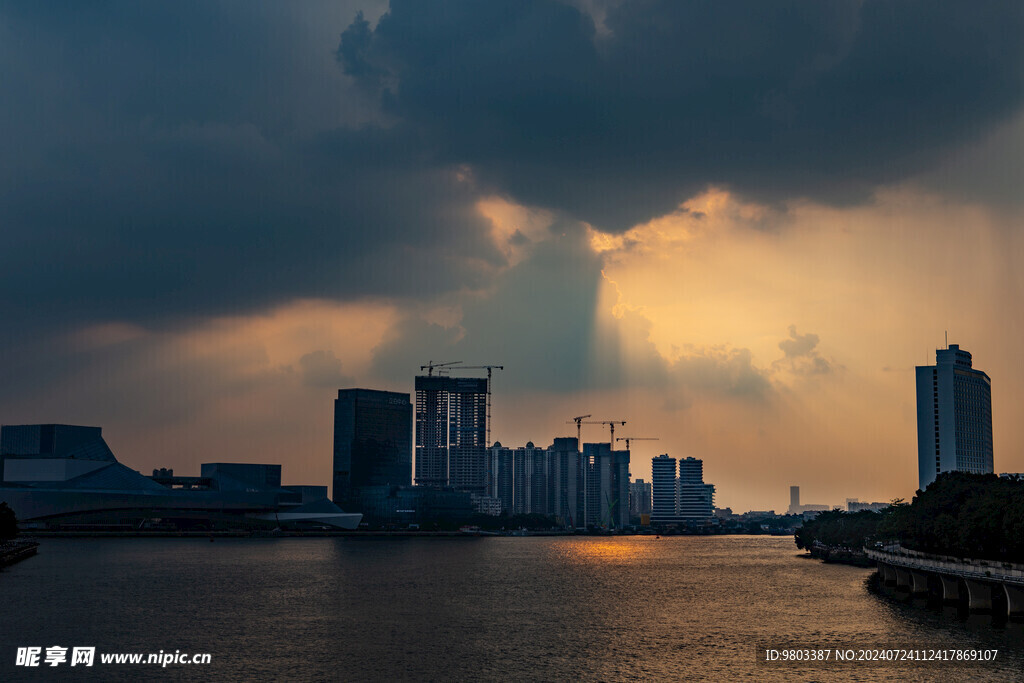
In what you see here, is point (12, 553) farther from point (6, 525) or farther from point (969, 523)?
point (969, 523)

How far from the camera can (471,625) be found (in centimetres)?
9412

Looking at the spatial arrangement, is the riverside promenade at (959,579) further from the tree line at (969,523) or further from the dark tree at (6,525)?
the dark tree at (6,525)

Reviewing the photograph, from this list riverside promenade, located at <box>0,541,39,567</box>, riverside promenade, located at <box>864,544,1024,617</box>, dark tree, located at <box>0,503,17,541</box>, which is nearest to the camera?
riverside promenade, located at <box>864,544,1024,617</box>

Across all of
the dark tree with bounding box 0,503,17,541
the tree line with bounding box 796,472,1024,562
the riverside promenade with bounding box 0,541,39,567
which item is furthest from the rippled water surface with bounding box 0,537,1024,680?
the dark tree with bounding box 0,503,17,541

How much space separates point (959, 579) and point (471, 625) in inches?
1945

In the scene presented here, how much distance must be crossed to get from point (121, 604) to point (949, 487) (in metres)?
115

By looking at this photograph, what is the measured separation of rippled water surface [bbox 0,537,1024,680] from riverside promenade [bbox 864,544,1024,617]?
3.09 m

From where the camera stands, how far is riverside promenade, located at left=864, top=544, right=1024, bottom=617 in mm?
85812

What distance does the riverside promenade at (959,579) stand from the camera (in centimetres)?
8581

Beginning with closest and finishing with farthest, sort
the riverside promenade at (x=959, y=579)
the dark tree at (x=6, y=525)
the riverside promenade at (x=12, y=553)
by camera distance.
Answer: the riverside promenade at (x=959, y=579) < the riverside promenade at (x=12, y=553) < the dark tree at (x=6, y=525)

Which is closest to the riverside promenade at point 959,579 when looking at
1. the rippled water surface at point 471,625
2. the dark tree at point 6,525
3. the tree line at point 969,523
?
the rippled water surface at point 471,625

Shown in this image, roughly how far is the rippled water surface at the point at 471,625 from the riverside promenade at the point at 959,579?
3089 millimetres

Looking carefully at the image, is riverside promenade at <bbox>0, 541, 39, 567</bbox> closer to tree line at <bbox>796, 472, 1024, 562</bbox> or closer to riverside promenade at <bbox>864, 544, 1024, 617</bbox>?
riverside promenade at <bbox>864, 544, 1024, 617</bbox>

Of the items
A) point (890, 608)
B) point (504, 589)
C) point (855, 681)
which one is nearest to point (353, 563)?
point (504, 589)
